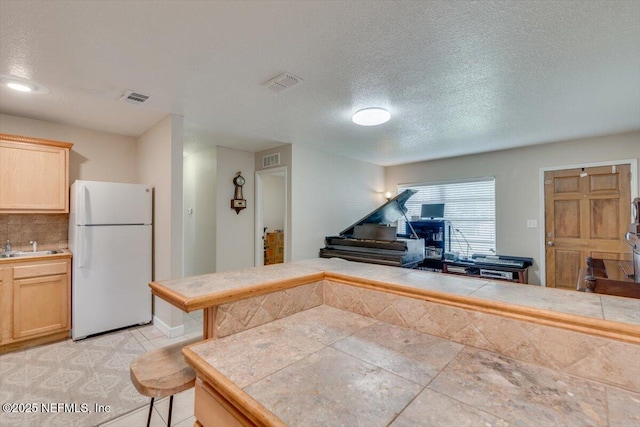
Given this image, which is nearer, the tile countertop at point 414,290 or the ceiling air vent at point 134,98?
the tile countertop at point 414,290

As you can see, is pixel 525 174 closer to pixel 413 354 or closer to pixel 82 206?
pixel 413 354

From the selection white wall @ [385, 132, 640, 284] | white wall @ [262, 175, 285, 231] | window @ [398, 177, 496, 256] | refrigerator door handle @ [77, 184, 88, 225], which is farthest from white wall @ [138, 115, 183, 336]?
white wall @ [385, 132, 640, 284]

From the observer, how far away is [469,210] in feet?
16.4

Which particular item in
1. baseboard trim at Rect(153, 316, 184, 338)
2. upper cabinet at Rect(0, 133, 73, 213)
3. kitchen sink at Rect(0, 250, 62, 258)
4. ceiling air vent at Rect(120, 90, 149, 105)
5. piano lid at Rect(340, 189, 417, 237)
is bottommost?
baseboard trim at Rect(153, 316, 184, 338)

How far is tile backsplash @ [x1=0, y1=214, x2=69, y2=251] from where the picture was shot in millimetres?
3080

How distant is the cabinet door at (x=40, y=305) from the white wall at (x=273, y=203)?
4213 mm

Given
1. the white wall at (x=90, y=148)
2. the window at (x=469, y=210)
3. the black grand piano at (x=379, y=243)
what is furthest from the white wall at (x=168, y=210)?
the window at (x=469, y=210)

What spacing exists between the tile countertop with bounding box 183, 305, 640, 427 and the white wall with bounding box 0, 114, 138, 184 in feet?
12.3

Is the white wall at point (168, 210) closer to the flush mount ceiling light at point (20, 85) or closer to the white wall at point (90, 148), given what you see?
the white wall at point (90, 148)

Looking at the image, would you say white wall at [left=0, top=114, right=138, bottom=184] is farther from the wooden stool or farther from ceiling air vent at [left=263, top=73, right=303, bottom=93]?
the wooden stool

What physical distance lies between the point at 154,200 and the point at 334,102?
2387 mm

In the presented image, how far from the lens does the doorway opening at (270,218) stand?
4809 mm

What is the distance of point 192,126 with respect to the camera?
11.5 feet

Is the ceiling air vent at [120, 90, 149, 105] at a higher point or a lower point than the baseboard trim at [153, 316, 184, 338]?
higher
